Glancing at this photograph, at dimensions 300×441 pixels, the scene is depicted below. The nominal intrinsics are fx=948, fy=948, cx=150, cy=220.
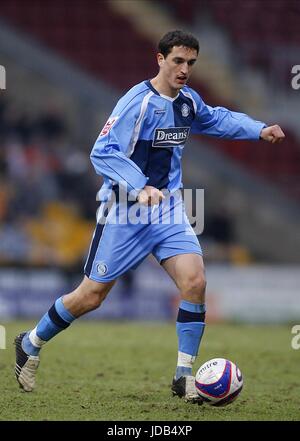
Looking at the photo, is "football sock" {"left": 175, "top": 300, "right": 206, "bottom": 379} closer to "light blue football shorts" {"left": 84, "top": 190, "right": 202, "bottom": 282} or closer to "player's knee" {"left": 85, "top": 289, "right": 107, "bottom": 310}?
"light blue football shorts" {"left": 84, "top": 190, "right": 202, "bottom": 282}

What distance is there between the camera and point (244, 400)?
6789 millimetres

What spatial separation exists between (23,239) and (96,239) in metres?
8.62

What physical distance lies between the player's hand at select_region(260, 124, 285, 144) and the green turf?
1.88 metres

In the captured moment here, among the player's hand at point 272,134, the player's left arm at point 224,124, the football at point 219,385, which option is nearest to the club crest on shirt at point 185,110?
the player's left arm at point 224,124

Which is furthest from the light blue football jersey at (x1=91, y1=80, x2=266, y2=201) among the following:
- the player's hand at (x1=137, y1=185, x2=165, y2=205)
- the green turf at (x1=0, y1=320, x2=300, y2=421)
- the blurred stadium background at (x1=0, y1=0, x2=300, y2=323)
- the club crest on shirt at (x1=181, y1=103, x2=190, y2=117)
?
the blurred stadium background at (x1=0, y1=0, x2=300, y2=323)

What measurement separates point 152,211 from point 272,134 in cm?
106

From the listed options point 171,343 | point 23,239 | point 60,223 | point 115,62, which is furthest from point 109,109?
point 171,343

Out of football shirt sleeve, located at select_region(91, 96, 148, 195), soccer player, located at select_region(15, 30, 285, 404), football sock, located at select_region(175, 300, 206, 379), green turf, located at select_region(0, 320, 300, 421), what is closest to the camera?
green turf, located at select_region(0, 320, 300, 421)

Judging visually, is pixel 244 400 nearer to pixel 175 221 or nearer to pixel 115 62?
pixel 175 221

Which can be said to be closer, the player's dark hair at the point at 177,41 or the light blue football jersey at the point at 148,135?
the light blue football jersey at the point at 148,135

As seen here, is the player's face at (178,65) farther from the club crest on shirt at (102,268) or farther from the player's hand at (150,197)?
the club crest on shirt at (102,268)

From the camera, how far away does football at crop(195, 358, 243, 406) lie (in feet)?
20.7

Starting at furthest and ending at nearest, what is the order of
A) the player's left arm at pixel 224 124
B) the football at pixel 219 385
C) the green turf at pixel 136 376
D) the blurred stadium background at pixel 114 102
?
the blurred stadium background at pixel 114 102, the player's left arm at pixel 224 124, the football at pixel 219 385, the green turf at pixel 136 376

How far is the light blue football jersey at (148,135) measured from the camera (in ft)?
21.3
